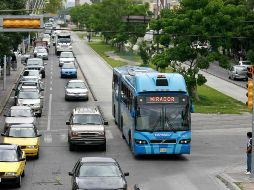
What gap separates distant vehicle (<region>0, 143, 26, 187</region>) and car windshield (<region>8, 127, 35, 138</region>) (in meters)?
5.69

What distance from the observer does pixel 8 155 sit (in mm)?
27328

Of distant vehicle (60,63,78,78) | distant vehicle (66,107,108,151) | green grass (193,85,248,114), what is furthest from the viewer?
distant vehicle (60,63,78,78)

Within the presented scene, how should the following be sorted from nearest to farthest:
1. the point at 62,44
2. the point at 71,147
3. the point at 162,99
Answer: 1. the point at 162,99
2. the point at 71,147
3. the point at 62,44

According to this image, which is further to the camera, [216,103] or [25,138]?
[216,103]

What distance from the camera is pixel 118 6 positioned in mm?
131625

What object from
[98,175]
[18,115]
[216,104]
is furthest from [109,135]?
[216,104]

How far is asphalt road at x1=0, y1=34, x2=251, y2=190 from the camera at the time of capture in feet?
93.9

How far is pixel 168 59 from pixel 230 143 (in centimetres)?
2120

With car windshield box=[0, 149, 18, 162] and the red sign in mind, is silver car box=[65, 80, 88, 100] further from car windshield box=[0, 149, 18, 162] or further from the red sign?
car windshield box=[0, 149, 18, 162]

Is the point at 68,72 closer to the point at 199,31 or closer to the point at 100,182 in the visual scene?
the point at 199,31

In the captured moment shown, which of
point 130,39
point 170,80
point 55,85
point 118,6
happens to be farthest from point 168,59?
point 118,6

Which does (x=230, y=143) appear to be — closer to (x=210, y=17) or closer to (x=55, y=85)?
(x=210, y=17)

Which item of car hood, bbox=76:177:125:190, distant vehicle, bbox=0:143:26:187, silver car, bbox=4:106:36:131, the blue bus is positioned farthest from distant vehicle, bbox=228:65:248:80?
car hood, bbox=76:177:125:190

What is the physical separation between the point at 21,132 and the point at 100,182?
11.4 m
